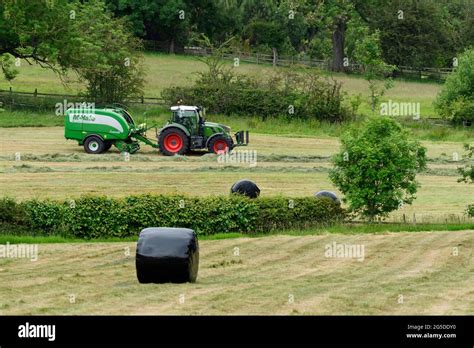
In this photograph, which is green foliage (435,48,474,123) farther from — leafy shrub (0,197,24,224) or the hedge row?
leafy shrub (0,197,24,224)

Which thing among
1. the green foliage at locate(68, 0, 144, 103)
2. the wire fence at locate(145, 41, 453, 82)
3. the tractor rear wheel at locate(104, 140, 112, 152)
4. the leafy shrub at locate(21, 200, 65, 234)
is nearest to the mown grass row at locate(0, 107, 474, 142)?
the green foliage at locate(68, 0, 144, 103)

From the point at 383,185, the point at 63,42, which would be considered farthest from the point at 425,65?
the point at 383,185

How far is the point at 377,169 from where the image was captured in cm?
3091

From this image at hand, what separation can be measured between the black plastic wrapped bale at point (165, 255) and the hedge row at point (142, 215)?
8644 millimetres

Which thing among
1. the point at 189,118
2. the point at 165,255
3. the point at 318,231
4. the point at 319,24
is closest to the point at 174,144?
the point at 189,118

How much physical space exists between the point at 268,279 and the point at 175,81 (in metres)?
53.2

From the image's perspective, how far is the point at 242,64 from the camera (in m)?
87.1

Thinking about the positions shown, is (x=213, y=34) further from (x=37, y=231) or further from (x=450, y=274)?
(x=450, y=274)

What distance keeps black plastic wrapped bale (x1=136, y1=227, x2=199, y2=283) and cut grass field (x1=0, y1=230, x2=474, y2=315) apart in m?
0.25

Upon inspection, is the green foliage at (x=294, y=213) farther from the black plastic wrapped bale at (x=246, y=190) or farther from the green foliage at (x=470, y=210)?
the green foliage at (x=470, y=210)

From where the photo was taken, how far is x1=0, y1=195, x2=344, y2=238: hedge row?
27.4 meters

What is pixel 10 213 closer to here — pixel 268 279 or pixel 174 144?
pixel 268 279

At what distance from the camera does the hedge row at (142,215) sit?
89.9ft
